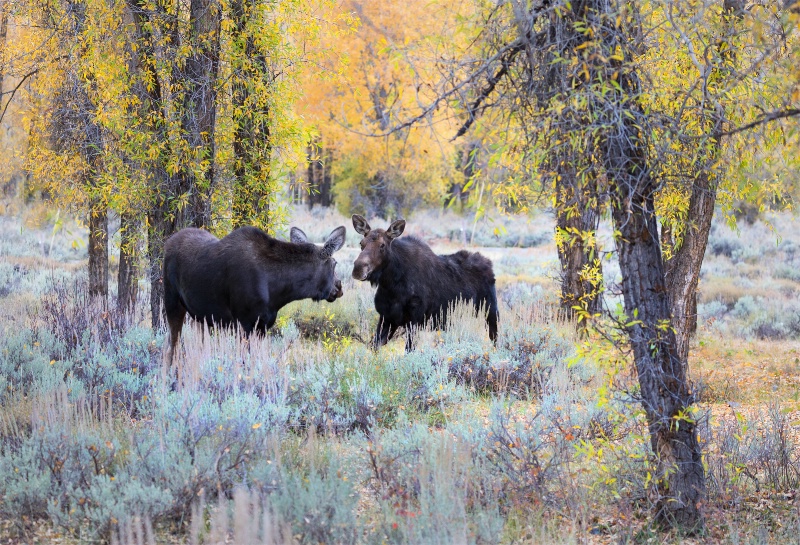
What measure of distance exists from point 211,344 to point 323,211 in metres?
32.9

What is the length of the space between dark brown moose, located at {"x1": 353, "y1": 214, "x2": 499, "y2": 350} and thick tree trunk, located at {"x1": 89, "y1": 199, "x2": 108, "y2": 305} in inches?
208

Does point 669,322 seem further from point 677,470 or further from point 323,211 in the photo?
point 323,211

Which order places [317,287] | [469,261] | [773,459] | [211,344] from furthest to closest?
[469,261] → [317,287] → [211,344] → [773,459]

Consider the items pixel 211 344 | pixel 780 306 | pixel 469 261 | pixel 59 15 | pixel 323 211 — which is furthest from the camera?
pixel 323 211

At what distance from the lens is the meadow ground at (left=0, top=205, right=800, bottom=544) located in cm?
486

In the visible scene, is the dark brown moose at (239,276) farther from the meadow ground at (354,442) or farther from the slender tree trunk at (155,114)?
the slender tree trunk at (155,114)

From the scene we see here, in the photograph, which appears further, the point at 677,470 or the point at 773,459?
the point at 773,459

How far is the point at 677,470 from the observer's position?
514 centimetres

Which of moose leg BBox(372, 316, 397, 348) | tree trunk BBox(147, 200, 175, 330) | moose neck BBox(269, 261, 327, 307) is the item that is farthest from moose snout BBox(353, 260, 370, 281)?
tree trunk BBox(147, 200, 175, 330)

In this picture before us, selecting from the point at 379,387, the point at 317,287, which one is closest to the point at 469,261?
the point at 317,287

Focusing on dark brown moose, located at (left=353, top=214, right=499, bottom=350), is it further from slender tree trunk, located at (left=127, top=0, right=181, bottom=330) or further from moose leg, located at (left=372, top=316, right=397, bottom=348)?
slender tree trunk, located at (left=127, top=0, right=181, bottom=330)

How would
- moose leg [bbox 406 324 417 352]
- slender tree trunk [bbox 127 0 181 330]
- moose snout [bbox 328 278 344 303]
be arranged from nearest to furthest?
moose snout [bbox 328 278 344 303], moose leg [bbox 406 324 417 352], slender tree trunk [bbox 127 0 181 330]

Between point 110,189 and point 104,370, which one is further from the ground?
point 110,189

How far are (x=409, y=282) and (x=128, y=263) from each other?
5.00 m
